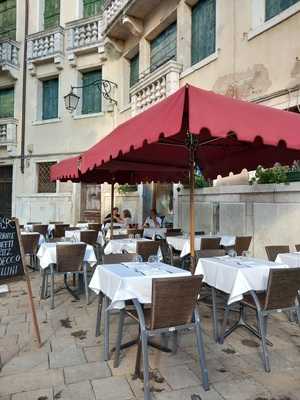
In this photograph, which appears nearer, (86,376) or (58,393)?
(58,393)

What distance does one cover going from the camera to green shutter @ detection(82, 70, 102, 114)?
14.9 meters

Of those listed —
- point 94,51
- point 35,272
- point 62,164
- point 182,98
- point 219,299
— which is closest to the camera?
point 182,98

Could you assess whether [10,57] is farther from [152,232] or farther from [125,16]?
[152,232]

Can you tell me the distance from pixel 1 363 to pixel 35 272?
176 inches

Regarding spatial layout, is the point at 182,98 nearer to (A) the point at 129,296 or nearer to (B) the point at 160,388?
(A) the point at 129,296

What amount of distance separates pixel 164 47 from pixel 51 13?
671 cm

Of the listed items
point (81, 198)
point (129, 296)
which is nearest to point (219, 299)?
point (129, 296)

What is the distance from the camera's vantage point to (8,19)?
16938mm

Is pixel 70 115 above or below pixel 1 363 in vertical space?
above

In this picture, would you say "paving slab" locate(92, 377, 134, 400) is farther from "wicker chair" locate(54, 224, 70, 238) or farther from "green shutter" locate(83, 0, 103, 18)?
"green shutter" locate(83, 0, 103, 18)

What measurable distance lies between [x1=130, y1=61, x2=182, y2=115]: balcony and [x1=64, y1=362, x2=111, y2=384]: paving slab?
8.20 m

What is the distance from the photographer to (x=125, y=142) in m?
3.29

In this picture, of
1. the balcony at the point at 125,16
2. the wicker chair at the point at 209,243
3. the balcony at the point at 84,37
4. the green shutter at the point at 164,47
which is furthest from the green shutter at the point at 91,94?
the wicker chair at the point at 209,243

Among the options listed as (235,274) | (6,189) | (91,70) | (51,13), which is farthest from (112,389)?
(51,13)
